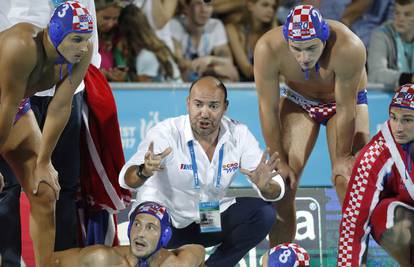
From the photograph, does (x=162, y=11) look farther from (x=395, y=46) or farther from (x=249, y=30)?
(x=395, y=46)

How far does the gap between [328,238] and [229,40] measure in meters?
2.34

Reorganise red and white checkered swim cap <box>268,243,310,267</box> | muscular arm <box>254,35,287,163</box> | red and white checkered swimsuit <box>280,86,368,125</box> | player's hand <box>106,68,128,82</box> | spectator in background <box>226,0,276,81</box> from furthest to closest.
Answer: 1. spectator in background <box>226,0,276,81</box>
2. player's hand <box>106,68,128,82</box>
3. red and white checkered swimsuit <box>280,86,368,125</box>
4. muscular arm <box>254,35,287,163</box>
5. red and white checkered swim cap <box>268,243,310,267</box>

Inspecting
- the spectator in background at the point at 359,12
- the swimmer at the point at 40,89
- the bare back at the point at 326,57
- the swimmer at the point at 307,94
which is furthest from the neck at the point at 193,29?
the swimmer at the point at 40,89

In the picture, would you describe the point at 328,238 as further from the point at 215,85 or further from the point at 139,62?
the point at 139,62

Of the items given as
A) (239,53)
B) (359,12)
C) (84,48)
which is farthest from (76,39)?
(359,12)

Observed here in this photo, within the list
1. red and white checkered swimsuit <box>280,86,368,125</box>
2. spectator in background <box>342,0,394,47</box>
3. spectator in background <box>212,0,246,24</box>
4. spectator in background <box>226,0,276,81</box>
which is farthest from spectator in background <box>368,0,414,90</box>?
red and white checkered swimsuit <box>280,86,368,125</box>

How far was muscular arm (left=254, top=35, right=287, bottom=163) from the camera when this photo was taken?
19.6 feet

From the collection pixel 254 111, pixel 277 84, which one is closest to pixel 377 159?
pixel 277 84

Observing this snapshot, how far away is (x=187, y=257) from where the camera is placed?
5.60 m

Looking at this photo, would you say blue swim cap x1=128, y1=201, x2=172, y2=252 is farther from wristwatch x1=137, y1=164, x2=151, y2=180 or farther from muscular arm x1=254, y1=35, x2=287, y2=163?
muscular arm x1=254, y1=35, x2=287, y2=163

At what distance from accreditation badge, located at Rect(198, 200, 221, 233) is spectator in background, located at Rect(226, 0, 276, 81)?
2.63 meters

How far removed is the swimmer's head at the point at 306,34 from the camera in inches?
227

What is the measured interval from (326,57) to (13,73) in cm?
167

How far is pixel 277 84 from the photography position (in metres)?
6.02
